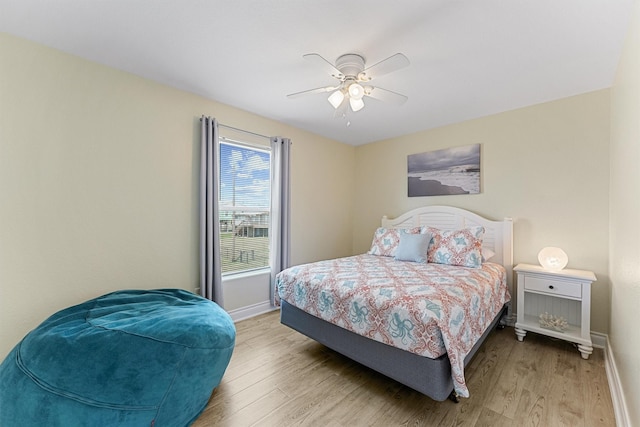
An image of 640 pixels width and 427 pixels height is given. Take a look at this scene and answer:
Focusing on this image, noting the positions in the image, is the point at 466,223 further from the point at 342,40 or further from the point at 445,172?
the point at 342,40

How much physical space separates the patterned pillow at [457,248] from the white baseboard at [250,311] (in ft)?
6.85

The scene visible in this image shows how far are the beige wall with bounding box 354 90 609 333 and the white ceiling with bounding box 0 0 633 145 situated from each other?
0.29 m

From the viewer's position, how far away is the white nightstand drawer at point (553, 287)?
2350 millimetres

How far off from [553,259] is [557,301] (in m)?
0.52

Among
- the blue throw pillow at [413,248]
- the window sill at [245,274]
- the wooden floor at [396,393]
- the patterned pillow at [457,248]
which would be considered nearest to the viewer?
the wooden floor at [396,393]

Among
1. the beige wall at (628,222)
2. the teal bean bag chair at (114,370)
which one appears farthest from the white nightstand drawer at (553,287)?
the teal bean bag chair at (114,370)

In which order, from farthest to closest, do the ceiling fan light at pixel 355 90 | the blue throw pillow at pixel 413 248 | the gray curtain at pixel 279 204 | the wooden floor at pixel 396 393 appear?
the gray curtain at pixel 279 204, the blue throw pillow at pixel 413 248, the ceiling fan light at pixel 355 90, the wooden floor at pixel 396 393

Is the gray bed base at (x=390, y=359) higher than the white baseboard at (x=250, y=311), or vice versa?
the gray bed base at (x=390, y=359)

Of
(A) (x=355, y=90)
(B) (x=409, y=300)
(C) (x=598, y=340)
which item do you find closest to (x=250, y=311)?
(B) (x=409, y=300)

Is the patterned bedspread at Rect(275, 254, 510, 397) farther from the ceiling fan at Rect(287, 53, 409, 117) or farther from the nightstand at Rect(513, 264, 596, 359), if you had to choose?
the ceiling fan at Rect(287, 53, 409, 117)

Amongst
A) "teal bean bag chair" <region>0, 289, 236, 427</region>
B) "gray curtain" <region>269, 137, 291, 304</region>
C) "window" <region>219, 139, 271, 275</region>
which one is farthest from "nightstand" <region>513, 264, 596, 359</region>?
"window" <region>219, 139, 271, 275</region>

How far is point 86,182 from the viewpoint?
215 centimetres

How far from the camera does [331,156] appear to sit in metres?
4.26

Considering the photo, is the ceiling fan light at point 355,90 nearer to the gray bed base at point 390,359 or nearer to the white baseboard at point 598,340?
the gray bed base at point 390,359
